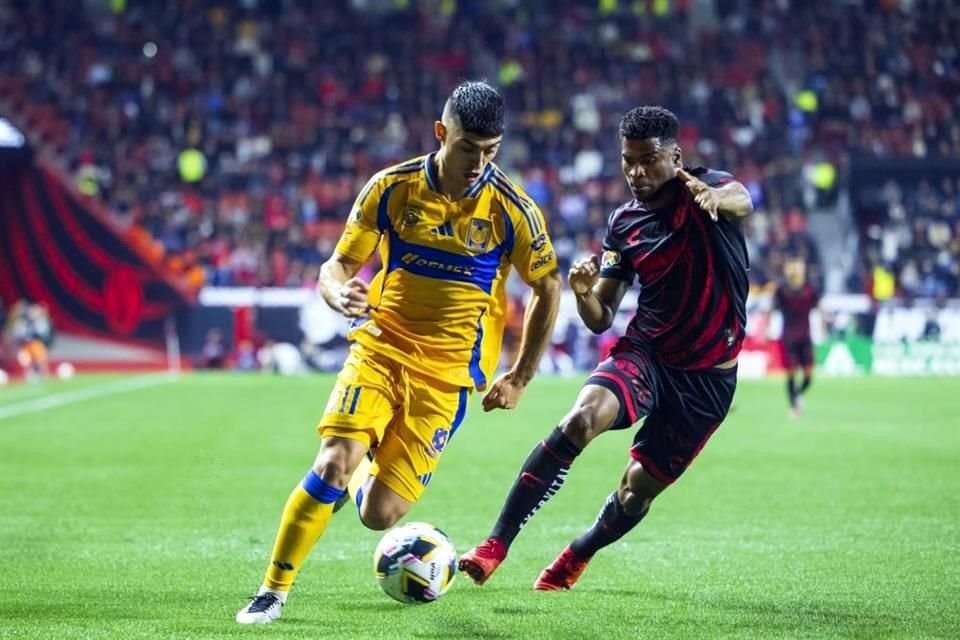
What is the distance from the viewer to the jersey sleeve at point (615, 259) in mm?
7328

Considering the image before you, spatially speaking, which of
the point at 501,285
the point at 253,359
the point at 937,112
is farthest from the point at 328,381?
the point at 501,285

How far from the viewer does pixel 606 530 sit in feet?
24.0

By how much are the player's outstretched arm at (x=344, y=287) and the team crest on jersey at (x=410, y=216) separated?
291mm

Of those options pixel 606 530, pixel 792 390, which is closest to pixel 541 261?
pixel 606 530

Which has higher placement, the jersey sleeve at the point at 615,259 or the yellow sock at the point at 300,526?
the jersey sleeve at the point at 615,259

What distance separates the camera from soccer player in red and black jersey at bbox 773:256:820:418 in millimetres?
20469

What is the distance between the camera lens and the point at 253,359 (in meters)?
30.2

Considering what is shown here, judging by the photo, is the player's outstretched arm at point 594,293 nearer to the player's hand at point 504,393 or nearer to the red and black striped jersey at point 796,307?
the player's hand at point 504,393

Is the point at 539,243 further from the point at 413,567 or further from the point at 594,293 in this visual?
the point at 413,567

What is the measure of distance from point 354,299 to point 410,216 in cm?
79

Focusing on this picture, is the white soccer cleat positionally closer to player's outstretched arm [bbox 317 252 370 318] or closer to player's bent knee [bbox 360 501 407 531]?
player's bent knee [bbox 360 501 407 531]

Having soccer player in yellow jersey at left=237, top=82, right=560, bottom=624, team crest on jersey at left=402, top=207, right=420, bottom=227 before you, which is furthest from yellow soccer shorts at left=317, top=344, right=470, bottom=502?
team crest on jersey at left=402, top=207, right=420, bottom=227

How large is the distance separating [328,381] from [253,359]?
386 centimetres

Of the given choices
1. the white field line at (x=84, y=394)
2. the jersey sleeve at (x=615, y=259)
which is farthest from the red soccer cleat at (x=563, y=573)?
the white field line at (x=84, y=394)
